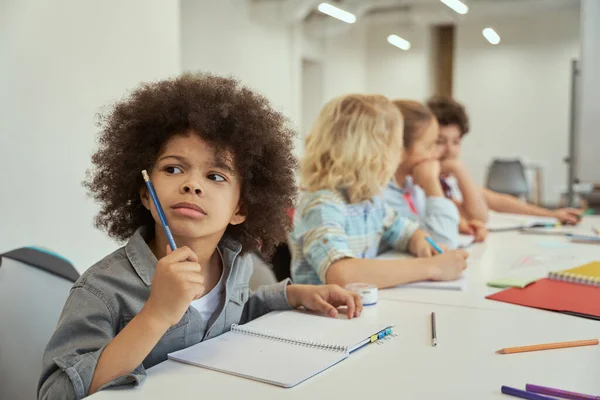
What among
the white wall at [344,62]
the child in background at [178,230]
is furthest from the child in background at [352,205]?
the white wall at [344,62]

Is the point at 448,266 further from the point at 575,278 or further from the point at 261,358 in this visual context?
the point at 261,358

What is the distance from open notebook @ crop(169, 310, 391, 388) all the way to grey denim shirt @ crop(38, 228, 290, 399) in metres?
0.04

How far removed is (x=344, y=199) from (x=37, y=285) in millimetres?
848

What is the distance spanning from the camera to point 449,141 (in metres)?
3.02

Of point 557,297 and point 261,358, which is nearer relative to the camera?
point 261,358

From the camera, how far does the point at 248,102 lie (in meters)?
1.17

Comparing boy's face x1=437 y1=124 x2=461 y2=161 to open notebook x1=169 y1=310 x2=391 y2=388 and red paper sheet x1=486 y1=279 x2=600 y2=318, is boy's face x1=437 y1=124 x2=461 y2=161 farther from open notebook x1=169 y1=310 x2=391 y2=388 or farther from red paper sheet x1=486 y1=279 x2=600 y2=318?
open notebook x1=169 y1=310 x2=391 y2=388

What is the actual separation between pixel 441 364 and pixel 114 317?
20.8 inches

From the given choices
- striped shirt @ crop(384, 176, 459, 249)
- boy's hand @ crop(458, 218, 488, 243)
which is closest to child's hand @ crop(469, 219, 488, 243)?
boy's hand @ crop(458, 218, 488, 243)

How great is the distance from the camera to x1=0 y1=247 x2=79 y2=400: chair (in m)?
1.26

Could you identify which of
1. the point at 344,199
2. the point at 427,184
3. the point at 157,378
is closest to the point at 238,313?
the point at 157,378

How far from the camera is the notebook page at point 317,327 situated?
107 cm

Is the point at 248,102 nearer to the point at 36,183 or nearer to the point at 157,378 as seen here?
the point at 157,378

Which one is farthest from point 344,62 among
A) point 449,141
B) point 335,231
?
point 335,231
